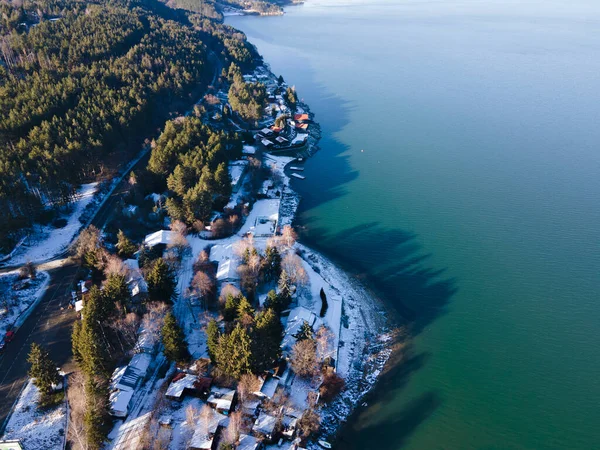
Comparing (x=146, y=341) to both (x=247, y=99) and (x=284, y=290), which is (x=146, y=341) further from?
(x=247, y=99)

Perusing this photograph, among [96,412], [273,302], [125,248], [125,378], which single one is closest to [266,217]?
[125,248]

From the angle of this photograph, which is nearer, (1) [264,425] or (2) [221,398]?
(1) [264,425]

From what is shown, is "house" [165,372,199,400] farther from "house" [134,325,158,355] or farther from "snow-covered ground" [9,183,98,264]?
"snow-covered ground" [9,183,98,264]

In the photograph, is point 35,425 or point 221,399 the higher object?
point 221,399

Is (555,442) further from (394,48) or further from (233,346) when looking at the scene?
(394,48)

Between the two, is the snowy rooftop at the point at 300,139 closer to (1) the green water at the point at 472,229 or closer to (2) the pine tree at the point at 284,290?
(1) the green water at the point at 472,229

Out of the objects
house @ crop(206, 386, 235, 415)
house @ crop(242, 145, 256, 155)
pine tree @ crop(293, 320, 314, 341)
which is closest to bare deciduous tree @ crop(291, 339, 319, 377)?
pine tree @ crop(293, 320, 314, 341)
